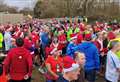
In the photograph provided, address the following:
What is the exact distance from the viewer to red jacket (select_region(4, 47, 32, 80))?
10906mm

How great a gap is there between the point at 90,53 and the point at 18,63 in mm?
1862

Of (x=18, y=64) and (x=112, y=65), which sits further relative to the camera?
(x=18, y=64)

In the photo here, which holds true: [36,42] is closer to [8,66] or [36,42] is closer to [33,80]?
[33,80]

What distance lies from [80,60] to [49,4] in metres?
94.8

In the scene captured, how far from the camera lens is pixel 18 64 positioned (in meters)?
11.0

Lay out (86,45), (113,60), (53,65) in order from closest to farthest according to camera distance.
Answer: (113,60) < (53,65) < (86,45)

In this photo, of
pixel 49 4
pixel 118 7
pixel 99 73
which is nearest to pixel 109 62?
pixel 99 73

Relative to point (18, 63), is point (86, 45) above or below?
above

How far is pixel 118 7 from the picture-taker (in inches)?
2921

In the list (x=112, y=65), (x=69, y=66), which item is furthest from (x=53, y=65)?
(x=69, y=66)

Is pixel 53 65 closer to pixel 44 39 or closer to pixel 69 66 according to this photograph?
pixel 69 66

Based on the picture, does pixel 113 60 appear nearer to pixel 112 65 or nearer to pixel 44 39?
pixel 112 65

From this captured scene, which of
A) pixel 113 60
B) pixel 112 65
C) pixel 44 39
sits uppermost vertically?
pixel 113 60

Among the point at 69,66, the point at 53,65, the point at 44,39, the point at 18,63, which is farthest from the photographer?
the point at 44,39
